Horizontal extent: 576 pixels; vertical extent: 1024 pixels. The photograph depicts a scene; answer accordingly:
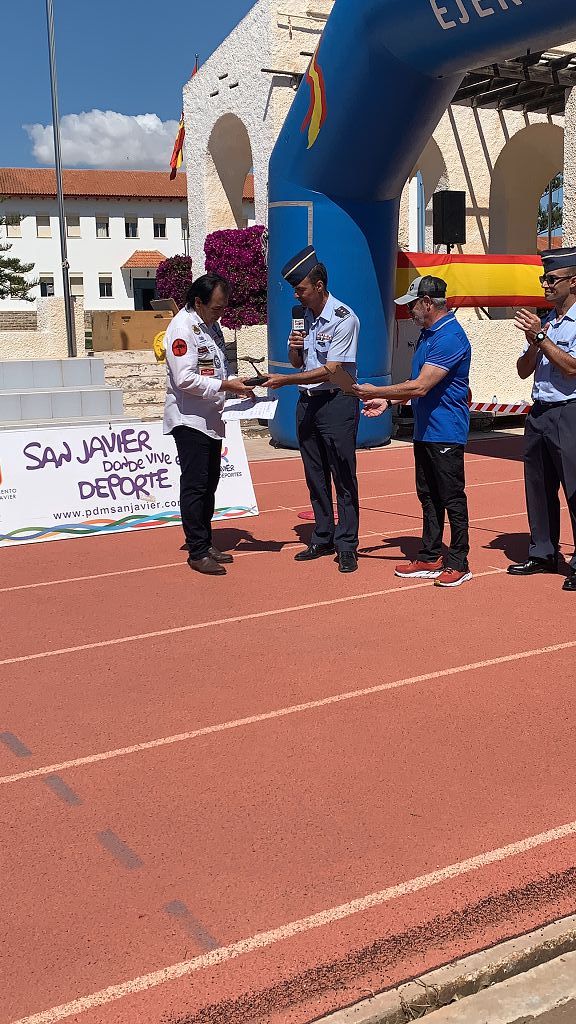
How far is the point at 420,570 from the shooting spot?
7277 mm

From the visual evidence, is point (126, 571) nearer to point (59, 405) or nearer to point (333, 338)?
point (333, 338)

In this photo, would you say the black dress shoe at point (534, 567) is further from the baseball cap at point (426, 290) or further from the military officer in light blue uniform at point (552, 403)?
the baseball cap at point (426, 290)

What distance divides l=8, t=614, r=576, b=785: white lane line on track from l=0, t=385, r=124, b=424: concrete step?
9831 mm

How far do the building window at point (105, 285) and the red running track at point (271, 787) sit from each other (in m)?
71.8

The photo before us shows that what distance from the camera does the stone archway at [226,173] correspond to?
23406mm

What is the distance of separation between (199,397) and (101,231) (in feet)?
241

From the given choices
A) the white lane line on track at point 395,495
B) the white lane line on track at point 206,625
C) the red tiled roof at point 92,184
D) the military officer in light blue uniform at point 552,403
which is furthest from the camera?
the red tiled roof at point 92,184

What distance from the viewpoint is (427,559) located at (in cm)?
738

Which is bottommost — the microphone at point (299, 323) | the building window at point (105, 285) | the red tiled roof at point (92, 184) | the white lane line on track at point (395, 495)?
the white lane line on track at point (395, 495)

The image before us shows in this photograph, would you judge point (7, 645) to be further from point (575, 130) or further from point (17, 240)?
point (17, 240)

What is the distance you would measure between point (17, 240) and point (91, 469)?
71220mm

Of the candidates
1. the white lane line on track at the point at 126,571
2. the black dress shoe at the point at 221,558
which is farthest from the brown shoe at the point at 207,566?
the white lane line on track at the point at 126,571

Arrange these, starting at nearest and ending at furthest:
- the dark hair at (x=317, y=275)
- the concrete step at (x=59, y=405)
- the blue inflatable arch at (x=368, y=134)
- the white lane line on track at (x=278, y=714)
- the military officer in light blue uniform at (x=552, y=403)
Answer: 1. the white lane line on track at (x=278, y=714)
2. the military officer in light blue uniform at (x=552, y=403)
3. the dark hair at (x=317, y=275)
4. the blue inflatable arch at (x=368, y=134)
5. the concrete step at (x=59, y=405)

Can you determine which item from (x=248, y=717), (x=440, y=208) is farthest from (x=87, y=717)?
(x=440, y=208)
